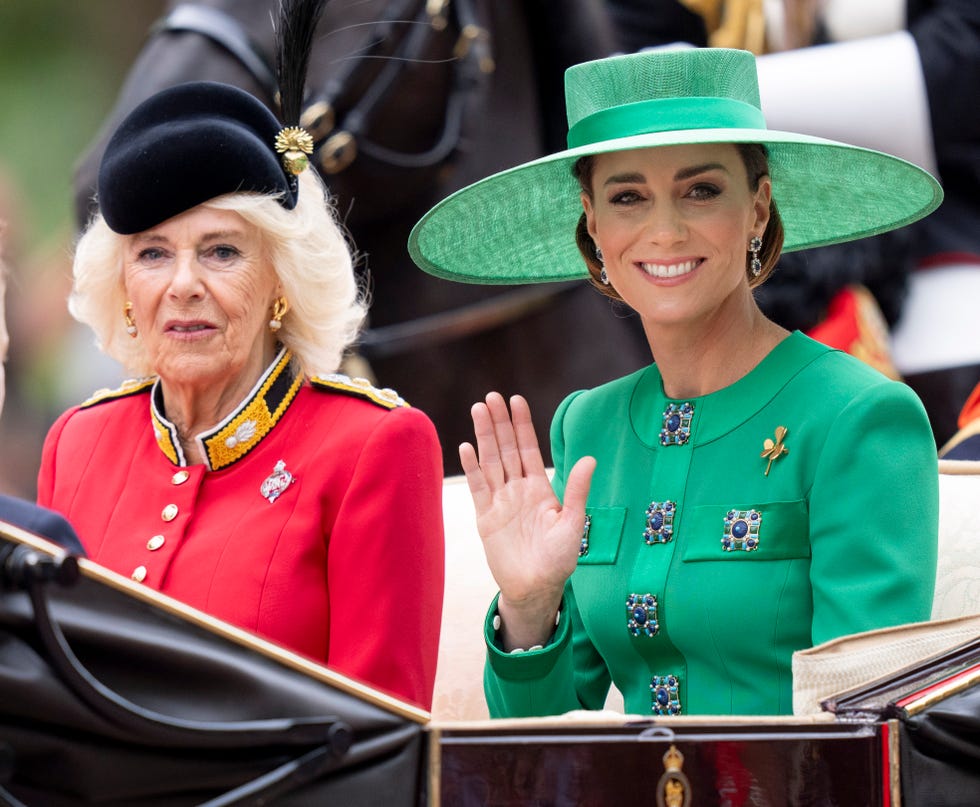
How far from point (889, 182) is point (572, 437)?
1.63 feet

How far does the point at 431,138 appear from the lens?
3594 mm

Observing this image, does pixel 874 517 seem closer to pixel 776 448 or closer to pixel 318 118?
pixel 776 448

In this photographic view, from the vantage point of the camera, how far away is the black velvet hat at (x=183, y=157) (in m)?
2.15

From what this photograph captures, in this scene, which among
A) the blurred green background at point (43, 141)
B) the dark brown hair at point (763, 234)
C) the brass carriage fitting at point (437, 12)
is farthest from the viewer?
the blurred green background at point (43, 141)

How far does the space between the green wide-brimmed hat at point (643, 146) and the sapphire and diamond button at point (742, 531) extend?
41cm

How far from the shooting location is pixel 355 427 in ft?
7.18

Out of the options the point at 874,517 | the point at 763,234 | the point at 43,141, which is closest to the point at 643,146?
the point at 763,234

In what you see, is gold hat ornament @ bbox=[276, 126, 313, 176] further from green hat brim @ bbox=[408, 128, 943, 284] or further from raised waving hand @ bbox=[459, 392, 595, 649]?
raised waving hand @ bbox=[459, 392, 595, 649]

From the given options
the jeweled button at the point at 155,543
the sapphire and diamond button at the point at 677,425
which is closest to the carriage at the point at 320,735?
the sapphire and diamond button at the point at 677,425

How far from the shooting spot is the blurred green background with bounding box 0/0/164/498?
13.6ft

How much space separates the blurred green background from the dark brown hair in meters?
2.14

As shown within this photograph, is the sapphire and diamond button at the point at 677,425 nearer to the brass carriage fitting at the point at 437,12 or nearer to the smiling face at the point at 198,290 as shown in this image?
the smiling face at the point at 198,290

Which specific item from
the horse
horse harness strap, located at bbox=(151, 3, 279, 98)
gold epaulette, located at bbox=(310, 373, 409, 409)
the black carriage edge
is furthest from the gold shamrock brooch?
horse harness strap, located at bbox=(151, 3, 279, 98)

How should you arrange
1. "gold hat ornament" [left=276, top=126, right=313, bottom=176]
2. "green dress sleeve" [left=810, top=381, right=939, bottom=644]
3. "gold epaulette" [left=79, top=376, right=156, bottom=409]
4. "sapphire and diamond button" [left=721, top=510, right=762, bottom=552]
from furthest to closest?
"gold epaulette" [left=79, top=376, right=156, bottom=409], "gold hat ornament" [left=276, top=126, right=313, bottom=176], "sapphire and diamond button" [left=721, top=510, right=762, bottom=552], "green dress sleeve" [left=810, top=381, right=939, bottom=644]
